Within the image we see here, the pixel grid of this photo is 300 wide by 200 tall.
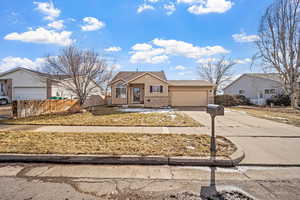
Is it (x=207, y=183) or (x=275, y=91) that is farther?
(x=275, y=91)

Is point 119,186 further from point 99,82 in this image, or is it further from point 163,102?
point 163,102

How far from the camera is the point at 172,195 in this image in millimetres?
2594

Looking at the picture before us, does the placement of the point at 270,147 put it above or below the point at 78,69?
below

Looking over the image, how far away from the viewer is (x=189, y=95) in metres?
20.6

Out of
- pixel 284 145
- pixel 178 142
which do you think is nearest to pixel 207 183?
pixel 178 142

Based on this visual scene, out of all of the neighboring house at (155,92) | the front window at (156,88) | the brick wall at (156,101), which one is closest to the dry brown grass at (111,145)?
the brick wall at (156,101)

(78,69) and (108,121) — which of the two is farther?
(78,69)

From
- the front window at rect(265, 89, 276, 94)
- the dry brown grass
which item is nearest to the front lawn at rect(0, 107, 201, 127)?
the dry brown grass

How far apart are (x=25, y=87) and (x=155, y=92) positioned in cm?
1741

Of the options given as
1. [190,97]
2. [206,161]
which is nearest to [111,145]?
[206,161]

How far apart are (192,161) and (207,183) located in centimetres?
83

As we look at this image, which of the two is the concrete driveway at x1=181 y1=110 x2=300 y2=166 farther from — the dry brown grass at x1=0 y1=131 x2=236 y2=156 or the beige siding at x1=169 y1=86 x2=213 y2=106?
the beige siding at x1=169 y1=86 x2=213 y2=106

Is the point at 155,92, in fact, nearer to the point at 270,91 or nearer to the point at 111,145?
the point at 111,145

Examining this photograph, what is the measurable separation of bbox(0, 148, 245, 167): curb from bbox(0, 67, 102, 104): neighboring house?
54.5ft
